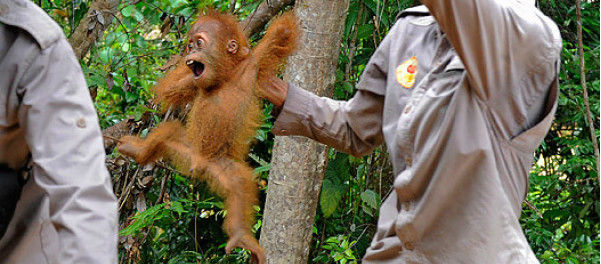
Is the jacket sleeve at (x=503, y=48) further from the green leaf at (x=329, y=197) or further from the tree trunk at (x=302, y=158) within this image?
the green leaf at (x=329, y=197)

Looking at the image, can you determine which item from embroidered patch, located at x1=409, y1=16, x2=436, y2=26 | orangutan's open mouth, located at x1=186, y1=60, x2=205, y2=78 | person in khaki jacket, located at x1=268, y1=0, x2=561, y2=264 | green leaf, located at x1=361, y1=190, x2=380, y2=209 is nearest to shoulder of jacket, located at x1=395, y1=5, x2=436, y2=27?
embroidered patch, located at x1=409, y1=16, x2=436, y2=26

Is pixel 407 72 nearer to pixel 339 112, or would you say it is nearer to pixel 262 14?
pixel 339 112

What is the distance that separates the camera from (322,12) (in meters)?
3.11

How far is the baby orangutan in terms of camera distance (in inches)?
82.1

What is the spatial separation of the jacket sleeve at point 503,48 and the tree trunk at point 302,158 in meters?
1.27

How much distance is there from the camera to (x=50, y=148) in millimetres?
1446

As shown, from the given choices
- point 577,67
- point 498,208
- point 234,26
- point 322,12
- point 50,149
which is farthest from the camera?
point 577,67

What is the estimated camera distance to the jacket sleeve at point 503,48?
1.69 m

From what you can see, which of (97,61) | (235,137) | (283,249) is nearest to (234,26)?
(235,137)

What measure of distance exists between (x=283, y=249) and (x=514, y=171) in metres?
1.48

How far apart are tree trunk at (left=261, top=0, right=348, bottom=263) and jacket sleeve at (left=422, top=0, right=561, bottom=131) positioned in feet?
4.17

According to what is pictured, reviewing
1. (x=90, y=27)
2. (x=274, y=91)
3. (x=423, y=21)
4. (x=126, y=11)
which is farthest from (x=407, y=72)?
(x=126, y=11)

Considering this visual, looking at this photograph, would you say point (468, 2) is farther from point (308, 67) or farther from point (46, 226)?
point (308, 67)

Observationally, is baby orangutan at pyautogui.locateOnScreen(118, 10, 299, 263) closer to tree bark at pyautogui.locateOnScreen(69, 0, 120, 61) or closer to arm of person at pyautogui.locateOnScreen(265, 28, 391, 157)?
arm of person at pyautogui.locateOnScreen(265, 28, 391, 157)
